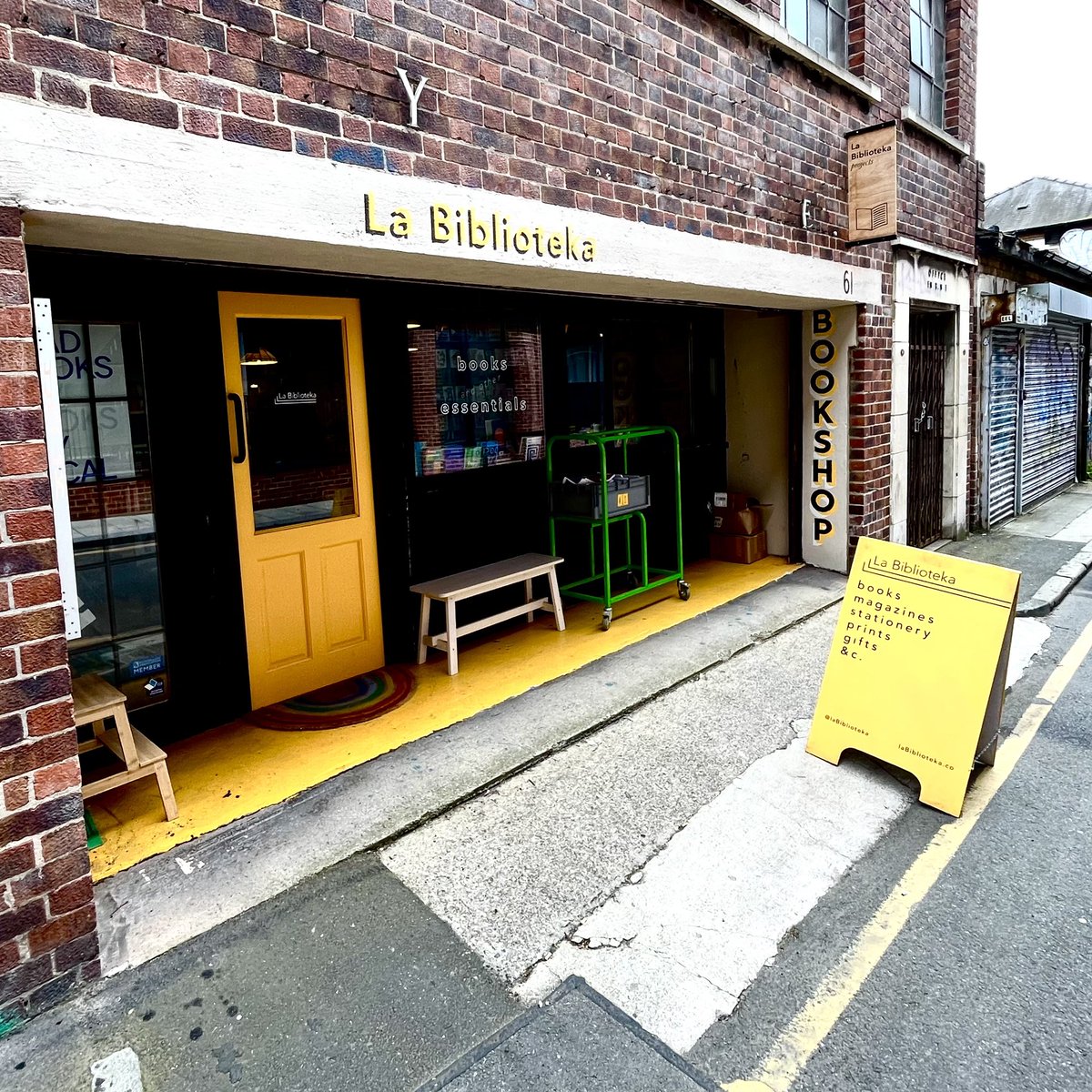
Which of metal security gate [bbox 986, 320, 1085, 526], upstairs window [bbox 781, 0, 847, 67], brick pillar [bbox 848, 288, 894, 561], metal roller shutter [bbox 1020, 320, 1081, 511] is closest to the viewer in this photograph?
upstairs window [bbox 781, 0, 847, 67]

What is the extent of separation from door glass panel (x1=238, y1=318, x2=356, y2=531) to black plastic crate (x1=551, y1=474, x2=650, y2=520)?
1.78m

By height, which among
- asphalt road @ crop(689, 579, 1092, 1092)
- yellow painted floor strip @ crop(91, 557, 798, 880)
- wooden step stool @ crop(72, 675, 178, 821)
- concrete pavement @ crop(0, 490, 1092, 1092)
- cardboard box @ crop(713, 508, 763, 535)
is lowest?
asphalt road @ crop(689, 579, 1092, 1092)

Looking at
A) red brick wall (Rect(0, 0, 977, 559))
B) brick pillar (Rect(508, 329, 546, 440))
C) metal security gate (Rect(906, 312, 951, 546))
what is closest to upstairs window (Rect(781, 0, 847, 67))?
red brick wall (Rect(0, 0, 977, 559))

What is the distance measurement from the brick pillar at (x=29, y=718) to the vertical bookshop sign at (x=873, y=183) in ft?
21.7

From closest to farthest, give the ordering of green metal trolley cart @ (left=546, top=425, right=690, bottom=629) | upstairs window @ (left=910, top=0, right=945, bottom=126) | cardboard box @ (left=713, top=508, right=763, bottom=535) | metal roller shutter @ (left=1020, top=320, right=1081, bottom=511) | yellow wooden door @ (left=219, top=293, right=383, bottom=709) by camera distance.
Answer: yellow wooden door @ (left=219, top=293, right=383, bottom=709) → green metal trolley cart @ (left=546, top=425, right=690, bottom=629) → cardboard box @ (left=713, top=508, right=763, bottom=535) → upstairs window @ (left=910, top=0, right=945, bottom=126) → metal roller shutter @ (left=1020, top=320, right=1081, bottom=511)

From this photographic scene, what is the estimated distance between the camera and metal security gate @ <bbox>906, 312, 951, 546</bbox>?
9.34 m

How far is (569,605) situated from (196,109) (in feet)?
16.0

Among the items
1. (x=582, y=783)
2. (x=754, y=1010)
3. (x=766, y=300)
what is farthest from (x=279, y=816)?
(x=766, y=300)

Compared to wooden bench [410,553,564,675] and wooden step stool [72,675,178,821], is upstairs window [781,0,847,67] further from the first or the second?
wooden step stool [72,675,178,821]

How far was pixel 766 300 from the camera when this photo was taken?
6902mm

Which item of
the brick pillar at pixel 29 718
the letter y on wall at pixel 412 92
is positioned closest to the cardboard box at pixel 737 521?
the letter y on wall at pixel 412 92

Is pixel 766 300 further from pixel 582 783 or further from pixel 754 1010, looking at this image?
pixel 754 1010

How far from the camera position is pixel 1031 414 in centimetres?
1253

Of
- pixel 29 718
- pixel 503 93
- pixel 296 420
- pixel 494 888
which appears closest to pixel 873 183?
pixel 503 93
